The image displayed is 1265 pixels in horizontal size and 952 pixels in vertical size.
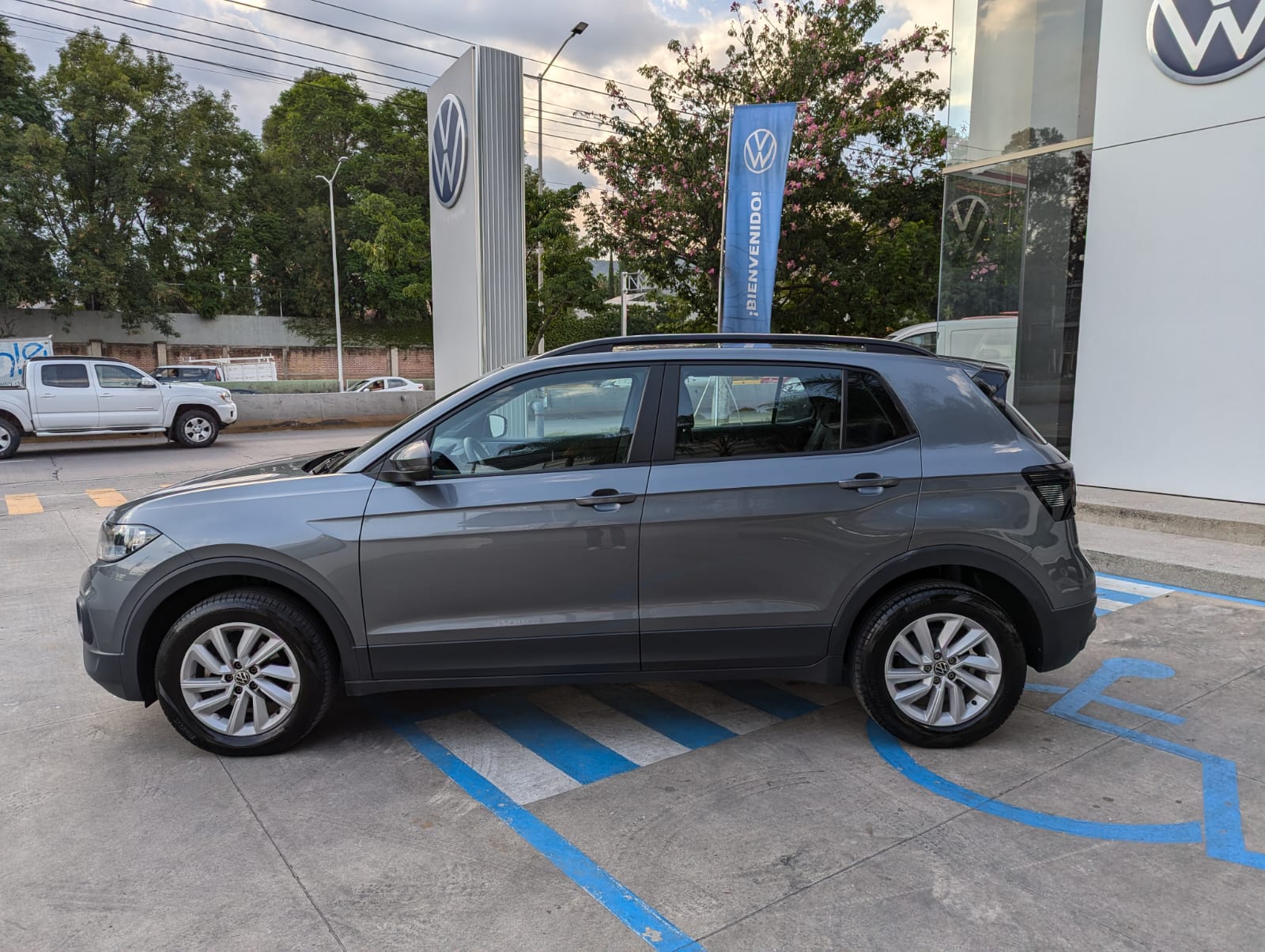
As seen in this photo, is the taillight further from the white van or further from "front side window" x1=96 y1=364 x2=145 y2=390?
"front side window" x1=96 y1=364 x2=145 y2=390

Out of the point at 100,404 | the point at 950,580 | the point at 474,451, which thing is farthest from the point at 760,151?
Answer: the point at 100,404

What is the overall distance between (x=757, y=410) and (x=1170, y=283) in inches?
277

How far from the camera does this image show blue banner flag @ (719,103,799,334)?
10.4 m

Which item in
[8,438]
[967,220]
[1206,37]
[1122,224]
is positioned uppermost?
[1206,37]

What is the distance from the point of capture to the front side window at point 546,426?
3.63 metres

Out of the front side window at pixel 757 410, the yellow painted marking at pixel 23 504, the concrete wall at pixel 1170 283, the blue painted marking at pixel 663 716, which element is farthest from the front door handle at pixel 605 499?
the yellow painted marking at pixel 23 504

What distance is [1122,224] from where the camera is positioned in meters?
8.93

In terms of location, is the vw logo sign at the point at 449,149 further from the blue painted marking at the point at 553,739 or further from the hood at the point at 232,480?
the blue painted marking at the point at 553,739

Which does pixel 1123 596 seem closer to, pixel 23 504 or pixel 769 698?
pixel 769 698

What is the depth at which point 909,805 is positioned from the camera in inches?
129

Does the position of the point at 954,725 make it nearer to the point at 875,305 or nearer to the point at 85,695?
the point at 85,695

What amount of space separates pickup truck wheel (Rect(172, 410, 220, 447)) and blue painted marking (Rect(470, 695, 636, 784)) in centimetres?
1493

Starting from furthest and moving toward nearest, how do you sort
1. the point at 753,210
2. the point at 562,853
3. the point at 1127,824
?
the point at 753,210 → the point at 1127,824 → the point at 562,853

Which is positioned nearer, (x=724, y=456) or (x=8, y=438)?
(x=724, y=456)
